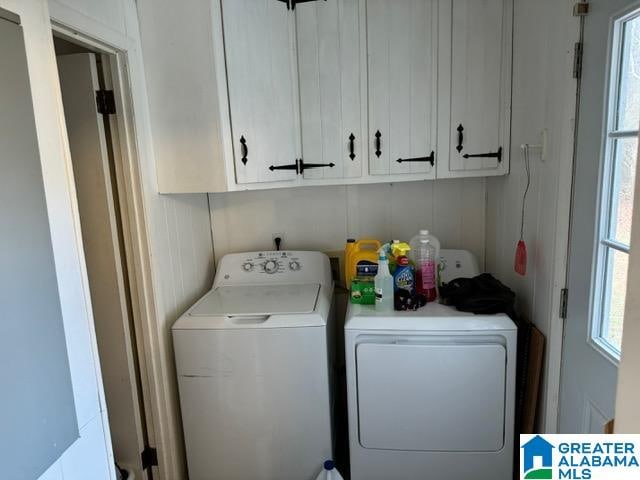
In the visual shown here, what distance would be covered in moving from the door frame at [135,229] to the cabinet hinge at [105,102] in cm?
2

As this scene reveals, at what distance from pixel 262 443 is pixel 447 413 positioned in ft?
2.59

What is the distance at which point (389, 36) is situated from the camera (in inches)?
73.6

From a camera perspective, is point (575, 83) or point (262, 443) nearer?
point (575, 83)

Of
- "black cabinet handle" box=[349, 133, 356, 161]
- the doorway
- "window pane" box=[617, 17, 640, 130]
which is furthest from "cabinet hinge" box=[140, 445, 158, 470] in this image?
"window pane" box=[617, 17, 640, 130]

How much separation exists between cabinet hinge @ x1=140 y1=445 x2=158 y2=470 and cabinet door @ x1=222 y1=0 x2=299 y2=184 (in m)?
1.23

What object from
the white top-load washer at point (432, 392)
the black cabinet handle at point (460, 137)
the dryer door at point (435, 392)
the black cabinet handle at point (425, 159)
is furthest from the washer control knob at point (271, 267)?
the black cabinet handle at point (460, 137)

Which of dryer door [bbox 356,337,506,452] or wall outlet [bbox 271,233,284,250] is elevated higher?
wall outlet [bbox 271,233,284,250]

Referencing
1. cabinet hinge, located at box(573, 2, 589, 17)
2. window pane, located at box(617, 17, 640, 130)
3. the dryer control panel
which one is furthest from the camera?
the dryer control panel

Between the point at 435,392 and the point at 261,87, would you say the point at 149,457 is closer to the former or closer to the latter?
the point at 435,392

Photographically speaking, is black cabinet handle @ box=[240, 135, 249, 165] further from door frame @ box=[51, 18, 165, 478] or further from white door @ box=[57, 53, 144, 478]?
white door @ box=[57, 53, 144, 478]

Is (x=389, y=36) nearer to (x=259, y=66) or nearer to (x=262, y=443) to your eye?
(x=259, y=66)

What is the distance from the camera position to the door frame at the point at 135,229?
1.57m

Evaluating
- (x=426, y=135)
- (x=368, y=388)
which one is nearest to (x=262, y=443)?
(x=368, y=388)

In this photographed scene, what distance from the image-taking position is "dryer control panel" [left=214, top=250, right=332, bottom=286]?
2193 mm
